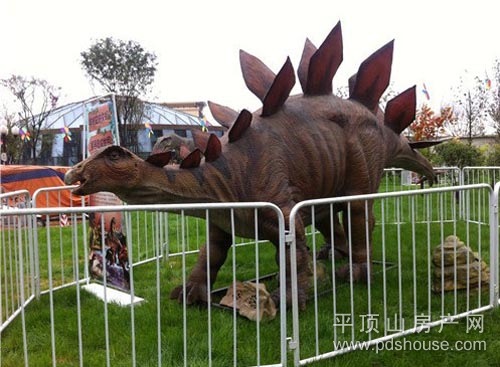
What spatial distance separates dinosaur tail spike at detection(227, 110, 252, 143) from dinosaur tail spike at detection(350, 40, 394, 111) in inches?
54.7

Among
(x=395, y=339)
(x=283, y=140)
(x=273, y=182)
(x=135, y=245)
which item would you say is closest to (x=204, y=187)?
(x=273, y=182)

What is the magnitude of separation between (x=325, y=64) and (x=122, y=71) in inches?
867

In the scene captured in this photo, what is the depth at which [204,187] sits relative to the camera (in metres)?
3.36

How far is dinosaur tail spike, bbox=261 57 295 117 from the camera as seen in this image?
366 cm

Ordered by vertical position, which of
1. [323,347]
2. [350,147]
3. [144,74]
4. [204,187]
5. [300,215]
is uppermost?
[144,74]

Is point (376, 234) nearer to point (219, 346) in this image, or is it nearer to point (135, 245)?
point (135, 245)

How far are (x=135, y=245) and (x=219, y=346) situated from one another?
4.86 m

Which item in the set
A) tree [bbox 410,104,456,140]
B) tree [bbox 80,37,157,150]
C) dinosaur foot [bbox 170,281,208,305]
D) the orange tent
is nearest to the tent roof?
tree [bbox 80,37,157,150]

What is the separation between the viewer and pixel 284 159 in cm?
373

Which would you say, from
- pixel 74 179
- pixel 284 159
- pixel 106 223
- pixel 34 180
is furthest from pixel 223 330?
pixel 34 180

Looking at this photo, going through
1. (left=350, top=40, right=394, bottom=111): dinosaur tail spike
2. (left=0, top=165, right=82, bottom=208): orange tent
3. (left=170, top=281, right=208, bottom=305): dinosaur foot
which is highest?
(left=350, top=40, right=394, bottom=111): dinosaur tail spike

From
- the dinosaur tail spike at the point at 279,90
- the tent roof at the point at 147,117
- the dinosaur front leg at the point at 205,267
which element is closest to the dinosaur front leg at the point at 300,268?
the dinosaur front leg at the point at 205,267

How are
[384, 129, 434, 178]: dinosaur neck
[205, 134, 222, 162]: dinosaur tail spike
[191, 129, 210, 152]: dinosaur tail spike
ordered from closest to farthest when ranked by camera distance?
[205, 134, 222, 162]: dinosaur tail spike, [191, 129, 210, 152]: dinosaur tail spike, [384, 129, 434, 178]: dinosaur neck

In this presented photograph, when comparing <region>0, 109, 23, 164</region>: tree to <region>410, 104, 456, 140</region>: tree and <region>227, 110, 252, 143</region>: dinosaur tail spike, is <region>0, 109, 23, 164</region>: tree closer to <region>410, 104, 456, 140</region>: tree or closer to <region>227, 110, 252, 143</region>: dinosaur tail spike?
<region>410, 104, 456, 140</region>: tree
